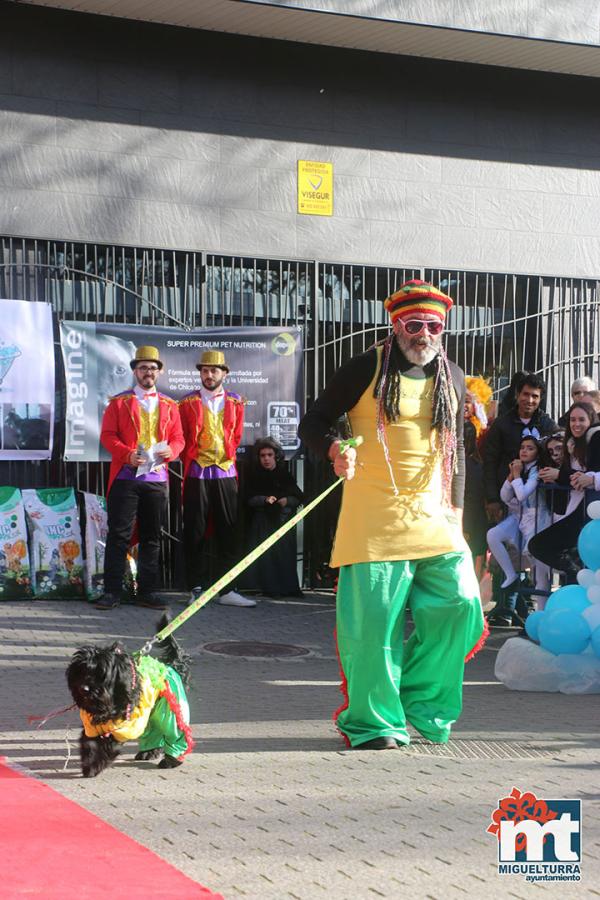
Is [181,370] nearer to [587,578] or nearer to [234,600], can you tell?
[234,600]

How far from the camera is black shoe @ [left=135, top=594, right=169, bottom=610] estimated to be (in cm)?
1130

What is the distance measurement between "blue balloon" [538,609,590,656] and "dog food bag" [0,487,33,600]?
526 centimetres

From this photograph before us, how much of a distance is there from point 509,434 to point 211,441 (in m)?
2.79

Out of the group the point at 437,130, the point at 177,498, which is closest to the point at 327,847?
the point at 177,498

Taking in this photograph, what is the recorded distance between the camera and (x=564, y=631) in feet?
25.7

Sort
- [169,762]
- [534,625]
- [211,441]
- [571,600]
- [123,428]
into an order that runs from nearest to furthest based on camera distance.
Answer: [169,762], [571,600], [534,625], [123,428], [211,441]

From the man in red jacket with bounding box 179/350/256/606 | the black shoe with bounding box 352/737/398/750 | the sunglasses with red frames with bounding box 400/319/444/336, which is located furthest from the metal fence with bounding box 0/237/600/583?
the black shoe with bounding box 352/737/398/750

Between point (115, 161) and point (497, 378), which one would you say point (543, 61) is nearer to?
point (497, 378)

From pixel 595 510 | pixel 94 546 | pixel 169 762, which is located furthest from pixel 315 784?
pixel 94 546

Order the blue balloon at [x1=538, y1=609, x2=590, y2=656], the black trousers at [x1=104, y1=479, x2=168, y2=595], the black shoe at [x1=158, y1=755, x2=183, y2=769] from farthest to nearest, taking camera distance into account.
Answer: the black trousers at [x1=104, y1=479, x2=168, y2=595]
the blue balloon at [x1=538, y1=609, x2=590, y2=656]
the black shoe at [x1=158, y1=755, x2=183, y2=769]

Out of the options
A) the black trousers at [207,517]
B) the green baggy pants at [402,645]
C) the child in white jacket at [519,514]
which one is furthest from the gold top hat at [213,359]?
the green baggy pants at [402,645]

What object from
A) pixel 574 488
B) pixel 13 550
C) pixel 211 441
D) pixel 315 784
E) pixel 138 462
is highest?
pixel 211 441

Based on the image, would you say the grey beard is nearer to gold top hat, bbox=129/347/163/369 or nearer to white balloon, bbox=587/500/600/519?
white balloon, bbox=587/500/600/519

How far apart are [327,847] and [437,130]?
36.8ft
